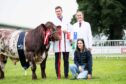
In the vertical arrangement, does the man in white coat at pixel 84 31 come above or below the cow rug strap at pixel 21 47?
above

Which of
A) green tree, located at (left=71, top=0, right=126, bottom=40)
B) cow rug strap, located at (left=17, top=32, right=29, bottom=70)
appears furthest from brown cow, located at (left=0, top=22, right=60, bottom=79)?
green tree, located at (left=71, top=0, right=126, bottom=40)

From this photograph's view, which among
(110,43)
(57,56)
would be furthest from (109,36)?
(57,56)

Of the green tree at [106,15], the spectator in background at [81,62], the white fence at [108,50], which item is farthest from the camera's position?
the green tree at [106,15]

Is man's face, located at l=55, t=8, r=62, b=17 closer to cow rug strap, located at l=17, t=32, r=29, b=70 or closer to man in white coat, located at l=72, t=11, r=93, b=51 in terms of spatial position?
man in white coat, located at l=72, t=11, r=93, b=51

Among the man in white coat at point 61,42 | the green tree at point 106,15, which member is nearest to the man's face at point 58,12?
the man in white coat at point 61,42

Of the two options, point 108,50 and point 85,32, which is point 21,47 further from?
point 108,50

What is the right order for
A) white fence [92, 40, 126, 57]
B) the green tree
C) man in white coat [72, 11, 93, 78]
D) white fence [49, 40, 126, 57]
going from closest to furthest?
man in white coat [72, 11, 93, 78], white fence [49, 40, 126, 57], white fence [92, 40, 126, 57], the green tree

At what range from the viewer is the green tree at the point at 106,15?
168 feet

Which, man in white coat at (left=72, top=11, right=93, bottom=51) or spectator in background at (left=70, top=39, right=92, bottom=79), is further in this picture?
man in white coat at (left=72, top=11, right=93, bottom=51)

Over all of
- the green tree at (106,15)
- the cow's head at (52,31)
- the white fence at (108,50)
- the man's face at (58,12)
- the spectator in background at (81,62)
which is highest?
the green tree at (106,15)

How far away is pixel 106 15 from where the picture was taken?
51375mm

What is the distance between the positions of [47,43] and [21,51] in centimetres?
78

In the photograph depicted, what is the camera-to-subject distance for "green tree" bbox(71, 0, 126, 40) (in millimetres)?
51062

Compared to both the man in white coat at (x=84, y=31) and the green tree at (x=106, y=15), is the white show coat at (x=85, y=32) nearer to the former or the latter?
the man in white coat at (x=84, y=31)
